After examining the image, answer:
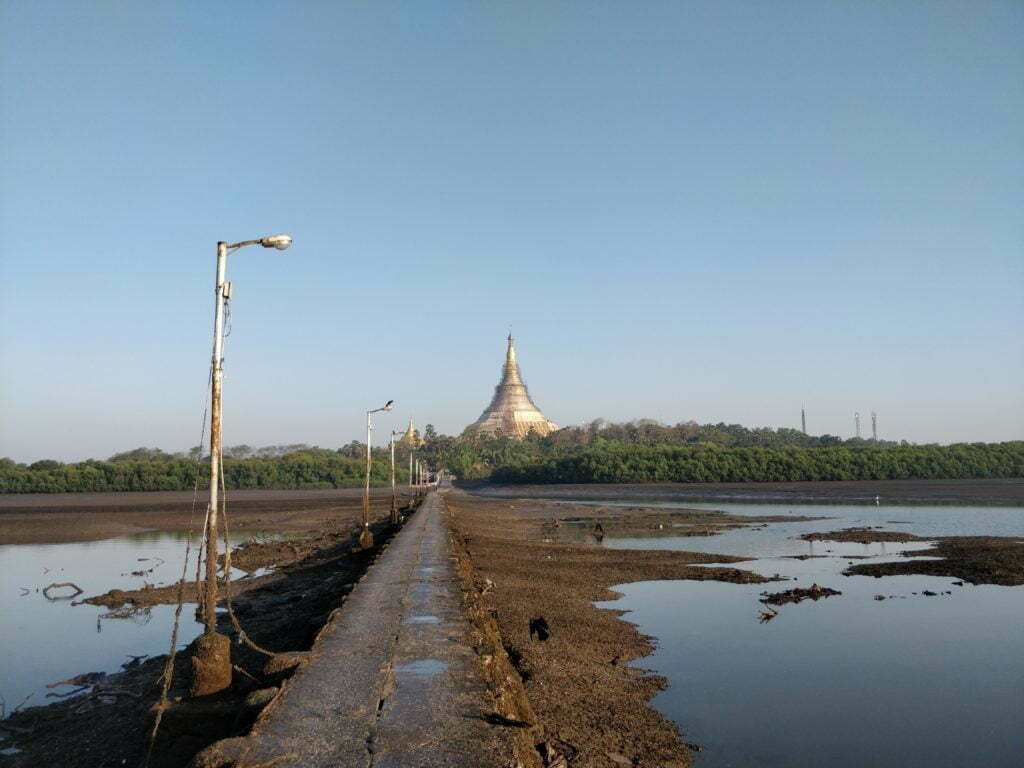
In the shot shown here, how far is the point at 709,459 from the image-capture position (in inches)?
3541

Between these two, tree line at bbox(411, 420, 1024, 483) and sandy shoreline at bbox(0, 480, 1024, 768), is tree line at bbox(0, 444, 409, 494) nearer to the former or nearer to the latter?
tree line at bbox(411, 420, 1024, 483)

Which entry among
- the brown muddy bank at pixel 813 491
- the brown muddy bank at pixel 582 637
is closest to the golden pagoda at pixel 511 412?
the brown muddy bank at pixel 813 491

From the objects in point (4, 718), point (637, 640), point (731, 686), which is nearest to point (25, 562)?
point (4, 718)

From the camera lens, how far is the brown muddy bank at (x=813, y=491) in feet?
204

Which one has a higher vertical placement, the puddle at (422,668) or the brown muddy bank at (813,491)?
the puddle at (422,668)

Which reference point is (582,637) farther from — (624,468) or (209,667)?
(624,468)

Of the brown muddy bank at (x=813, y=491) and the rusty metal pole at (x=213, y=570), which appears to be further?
the brown muddy bank at (x=813, y=491)

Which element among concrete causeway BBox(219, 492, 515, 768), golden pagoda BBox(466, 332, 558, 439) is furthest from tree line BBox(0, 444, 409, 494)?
concrete causeway BBox(219, 492, 515, 768)

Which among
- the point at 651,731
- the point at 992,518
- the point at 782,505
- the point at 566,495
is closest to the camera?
the point at 651,731

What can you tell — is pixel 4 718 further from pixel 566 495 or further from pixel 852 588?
pixel 566 495

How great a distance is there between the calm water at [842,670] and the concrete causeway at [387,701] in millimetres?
3568

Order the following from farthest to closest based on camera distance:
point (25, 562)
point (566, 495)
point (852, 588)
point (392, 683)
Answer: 1. point (566, 495)
2. point (25, 562)
3. point (852, 588)
4. point (392, 683)

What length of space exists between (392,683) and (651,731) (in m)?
3.84

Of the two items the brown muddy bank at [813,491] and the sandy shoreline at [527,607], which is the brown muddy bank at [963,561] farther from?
the brown muddy bank at [813,491]
